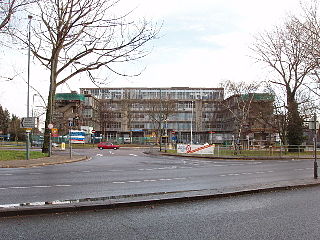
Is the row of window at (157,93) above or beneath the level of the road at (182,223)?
above

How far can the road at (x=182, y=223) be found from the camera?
17.7ft

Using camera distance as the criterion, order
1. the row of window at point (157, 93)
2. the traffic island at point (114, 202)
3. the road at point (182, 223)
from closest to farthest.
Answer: the road at point (182, 223) → the traffic island at point (114, 202) → the row of window at point (157, 93)

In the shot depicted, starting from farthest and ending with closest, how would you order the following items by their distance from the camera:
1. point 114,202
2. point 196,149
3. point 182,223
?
point 196,149 → point 114,202 → point 182,223

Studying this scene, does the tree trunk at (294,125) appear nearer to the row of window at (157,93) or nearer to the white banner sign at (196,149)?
the white banner sign at (196,149)

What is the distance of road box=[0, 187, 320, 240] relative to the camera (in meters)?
5.41

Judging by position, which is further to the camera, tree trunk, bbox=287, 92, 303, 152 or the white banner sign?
tree trunk, bbox=287, 92, 303, 152

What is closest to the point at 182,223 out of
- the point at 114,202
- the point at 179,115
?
the point at 114,202

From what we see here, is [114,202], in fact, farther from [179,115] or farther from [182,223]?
[179,115]

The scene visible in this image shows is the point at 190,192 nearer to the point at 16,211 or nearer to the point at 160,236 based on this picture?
the point at 160,236

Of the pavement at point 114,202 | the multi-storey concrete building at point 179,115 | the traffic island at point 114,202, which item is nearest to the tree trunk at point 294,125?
the pavement at point 114,202

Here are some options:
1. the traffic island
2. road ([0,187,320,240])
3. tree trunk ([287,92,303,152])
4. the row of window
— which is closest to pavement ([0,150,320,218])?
the traffic island

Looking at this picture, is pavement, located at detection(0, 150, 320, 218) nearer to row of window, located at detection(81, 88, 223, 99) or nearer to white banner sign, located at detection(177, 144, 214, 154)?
white banner sign, located at detection(177, 144, 214, 154)

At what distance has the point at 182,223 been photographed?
6199 mm

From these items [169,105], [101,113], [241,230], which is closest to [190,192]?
[241,230]
